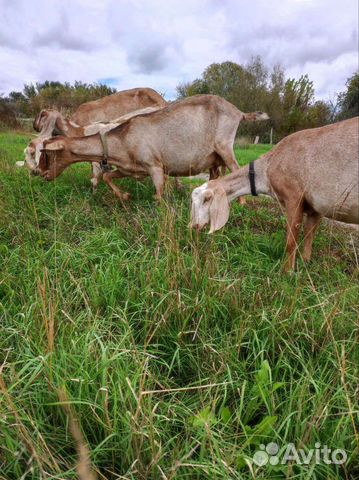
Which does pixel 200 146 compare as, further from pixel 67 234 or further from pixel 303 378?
pixel 303 378

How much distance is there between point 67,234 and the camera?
3.76 metres

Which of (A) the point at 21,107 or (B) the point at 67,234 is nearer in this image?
(B) the point at 67,234

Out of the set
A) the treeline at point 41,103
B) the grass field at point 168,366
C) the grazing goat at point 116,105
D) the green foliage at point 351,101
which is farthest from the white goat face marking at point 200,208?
the green foliage at point 351,101

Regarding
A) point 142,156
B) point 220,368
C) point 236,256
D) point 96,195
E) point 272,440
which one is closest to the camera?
point 272,440

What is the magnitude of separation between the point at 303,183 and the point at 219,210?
0.86 m

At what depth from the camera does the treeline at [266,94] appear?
27859 millimetres

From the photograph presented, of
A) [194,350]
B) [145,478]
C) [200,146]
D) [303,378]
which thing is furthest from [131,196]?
[145,478]

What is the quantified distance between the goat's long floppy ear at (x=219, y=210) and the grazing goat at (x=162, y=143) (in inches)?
53.6

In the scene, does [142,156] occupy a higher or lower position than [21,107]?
lower

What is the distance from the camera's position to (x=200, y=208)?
356 centimetres

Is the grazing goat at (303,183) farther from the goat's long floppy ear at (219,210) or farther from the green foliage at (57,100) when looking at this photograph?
the green foliage at (57,100)

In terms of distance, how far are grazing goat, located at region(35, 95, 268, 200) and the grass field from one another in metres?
1.96

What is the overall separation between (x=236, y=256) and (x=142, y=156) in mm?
2345

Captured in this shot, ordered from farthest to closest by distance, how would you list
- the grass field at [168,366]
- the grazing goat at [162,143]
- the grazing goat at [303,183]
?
1. the grazing goat at [162,143]
2. the grazing goat at [303,183]
3. the grass field at [168,366]
